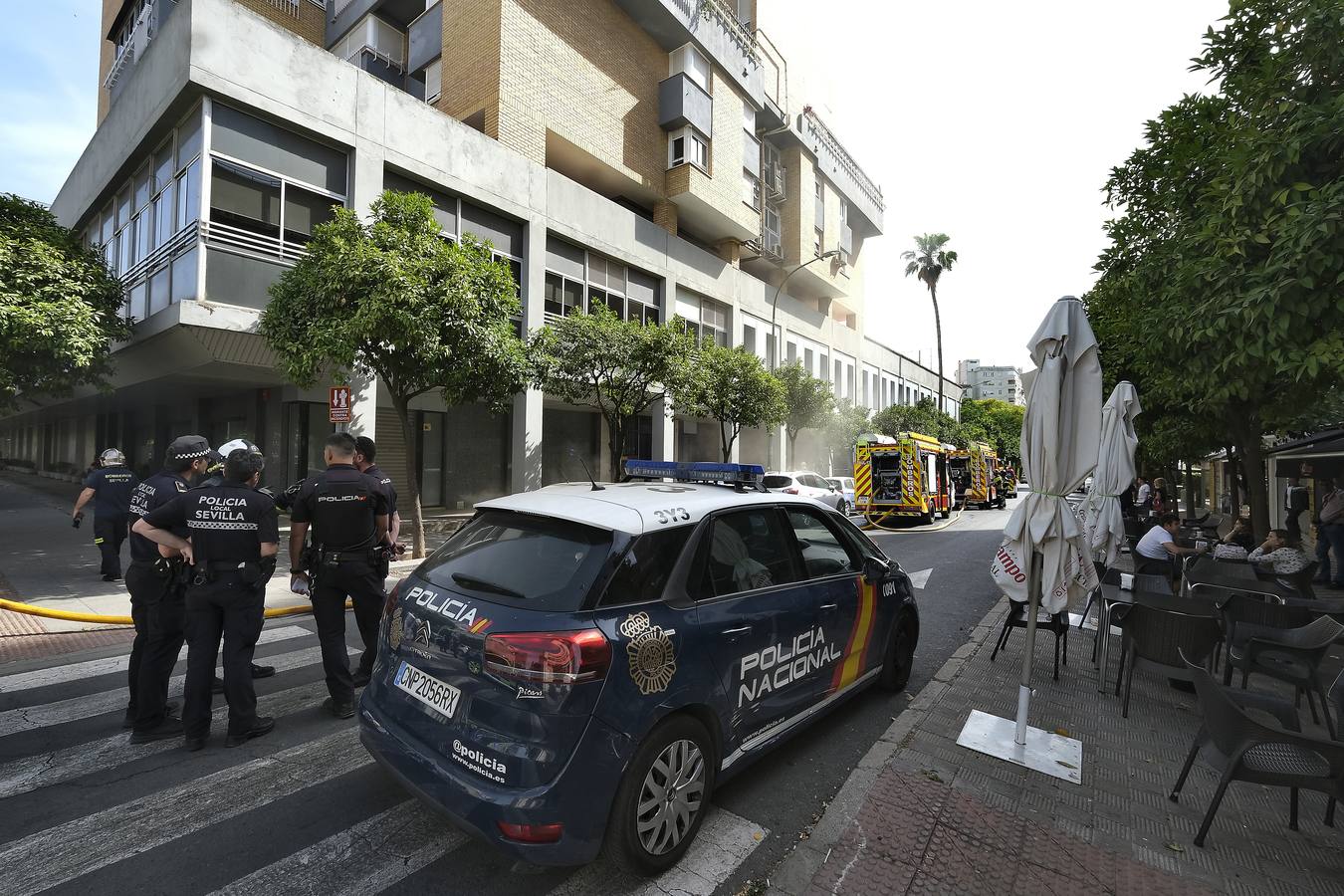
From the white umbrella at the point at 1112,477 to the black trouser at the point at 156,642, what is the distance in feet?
28.2

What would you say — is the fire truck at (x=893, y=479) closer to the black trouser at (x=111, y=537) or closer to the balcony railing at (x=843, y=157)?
the black trouser at (x=111, y=537)

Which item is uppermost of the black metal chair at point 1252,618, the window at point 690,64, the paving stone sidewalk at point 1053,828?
the window at point 690,64

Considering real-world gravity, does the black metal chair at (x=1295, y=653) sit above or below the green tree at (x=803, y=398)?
below

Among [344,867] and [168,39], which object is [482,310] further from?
[344,867]

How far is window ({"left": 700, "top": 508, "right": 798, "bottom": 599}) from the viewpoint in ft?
10.6

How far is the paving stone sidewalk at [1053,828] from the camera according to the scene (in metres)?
2.80

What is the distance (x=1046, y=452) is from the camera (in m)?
4.14

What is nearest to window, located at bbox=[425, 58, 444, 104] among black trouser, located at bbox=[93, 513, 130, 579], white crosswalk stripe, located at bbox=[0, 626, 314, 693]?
black trouser, located at bbox=[93, 513, 130, 579]

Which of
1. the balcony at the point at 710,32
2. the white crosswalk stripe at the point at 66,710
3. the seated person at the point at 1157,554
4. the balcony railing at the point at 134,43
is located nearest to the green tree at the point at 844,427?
the balcony at the point at 710,32

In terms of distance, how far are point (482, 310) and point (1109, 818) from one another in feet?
34.4

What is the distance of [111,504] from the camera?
8.59m

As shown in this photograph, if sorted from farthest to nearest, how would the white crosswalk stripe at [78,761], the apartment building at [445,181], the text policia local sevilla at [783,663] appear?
the apartment building at [445,181]
the white crosswalk stripe at [78,761]
the text policia local sevilla at [783,663]

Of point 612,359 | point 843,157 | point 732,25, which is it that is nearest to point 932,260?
point 843,157

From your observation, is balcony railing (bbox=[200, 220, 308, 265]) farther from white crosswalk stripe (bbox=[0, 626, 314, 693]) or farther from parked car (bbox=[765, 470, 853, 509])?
parked car (bbox=[765, 470, 853, 509])
